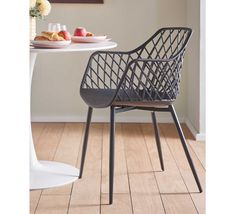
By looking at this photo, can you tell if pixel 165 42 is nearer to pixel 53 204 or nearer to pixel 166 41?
pixel 166 41

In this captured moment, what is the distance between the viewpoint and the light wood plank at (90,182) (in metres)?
2.54

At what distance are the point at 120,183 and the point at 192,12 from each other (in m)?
1.79

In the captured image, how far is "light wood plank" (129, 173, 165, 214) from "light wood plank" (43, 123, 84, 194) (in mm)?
336

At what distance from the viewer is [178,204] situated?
2455 mm

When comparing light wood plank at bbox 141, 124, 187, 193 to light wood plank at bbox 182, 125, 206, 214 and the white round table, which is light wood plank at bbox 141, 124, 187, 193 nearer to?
light wood plank at bbox 182, 125, 206, 214

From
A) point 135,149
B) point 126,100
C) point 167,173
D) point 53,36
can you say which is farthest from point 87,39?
point 135,149

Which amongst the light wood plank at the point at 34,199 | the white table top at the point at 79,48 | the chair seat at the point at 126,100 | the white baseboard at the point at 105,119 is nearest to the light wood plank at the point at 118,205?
the light wood plank at the point at 34,199

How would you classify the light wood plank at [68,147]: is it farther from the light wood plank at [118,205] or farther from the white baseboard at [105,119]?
the light wood plank at [118,205]

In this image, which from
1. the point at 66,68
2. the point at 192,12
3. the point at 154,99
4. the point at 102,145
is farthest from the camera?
the point at 66,68

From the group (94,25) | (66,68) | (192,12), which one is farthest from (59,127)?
(192,12)

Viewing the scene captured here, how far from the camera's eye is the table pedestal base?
2768 millimetres

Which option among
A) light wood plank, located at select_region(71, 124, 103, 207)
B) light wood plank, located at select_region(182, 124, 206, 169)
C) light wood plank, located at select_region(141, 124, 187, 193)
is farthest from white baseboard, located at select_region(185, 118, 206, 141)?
light wood plank, located at select_region(71, 124, 103, 207)
